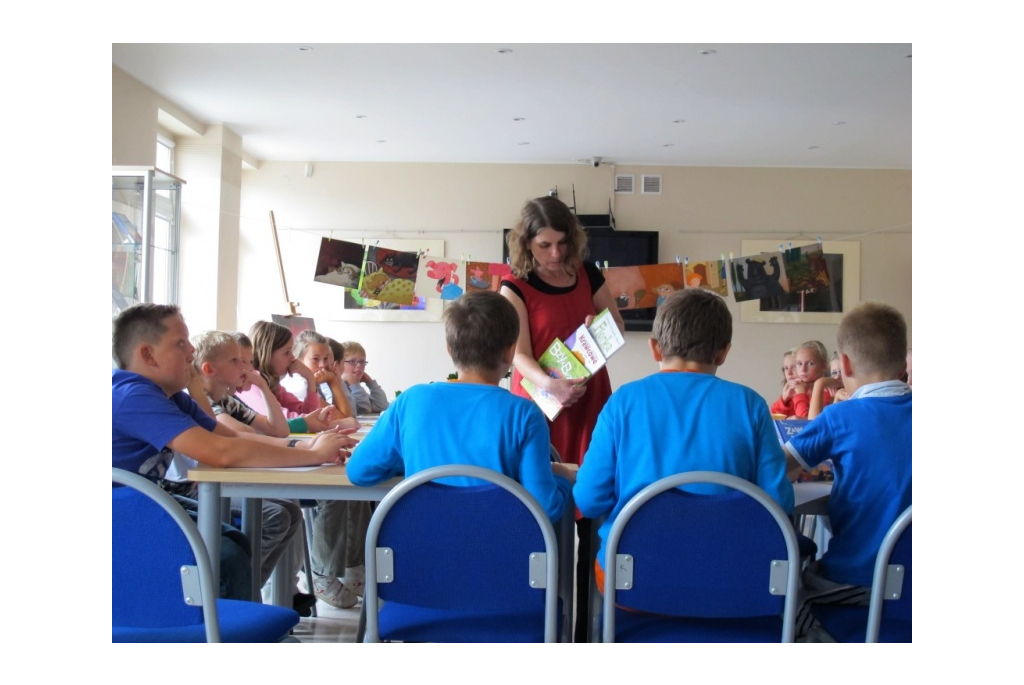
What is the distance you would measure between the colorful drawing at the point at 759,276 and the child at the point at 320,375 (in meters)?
2.34

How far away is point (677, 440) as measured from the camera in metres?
1.67

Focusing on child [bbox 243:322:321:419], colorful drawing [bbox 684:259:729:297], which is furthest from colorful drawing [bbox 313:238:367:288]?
colorful drawing [bbox 684:259:729:297]

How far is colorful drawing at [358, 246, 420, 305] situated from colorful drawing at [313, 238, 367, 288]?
0.29ft

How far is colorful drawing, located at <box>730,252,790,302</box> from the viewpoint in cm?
508

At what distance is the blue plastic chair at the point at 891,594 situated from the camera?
5.14 ft

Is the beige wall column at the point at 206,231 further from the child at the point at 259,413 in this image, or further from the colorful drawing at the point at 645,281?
the child at the point at 259,413

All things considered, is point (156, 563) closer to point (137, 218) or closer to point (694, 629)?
point (694, 629)
